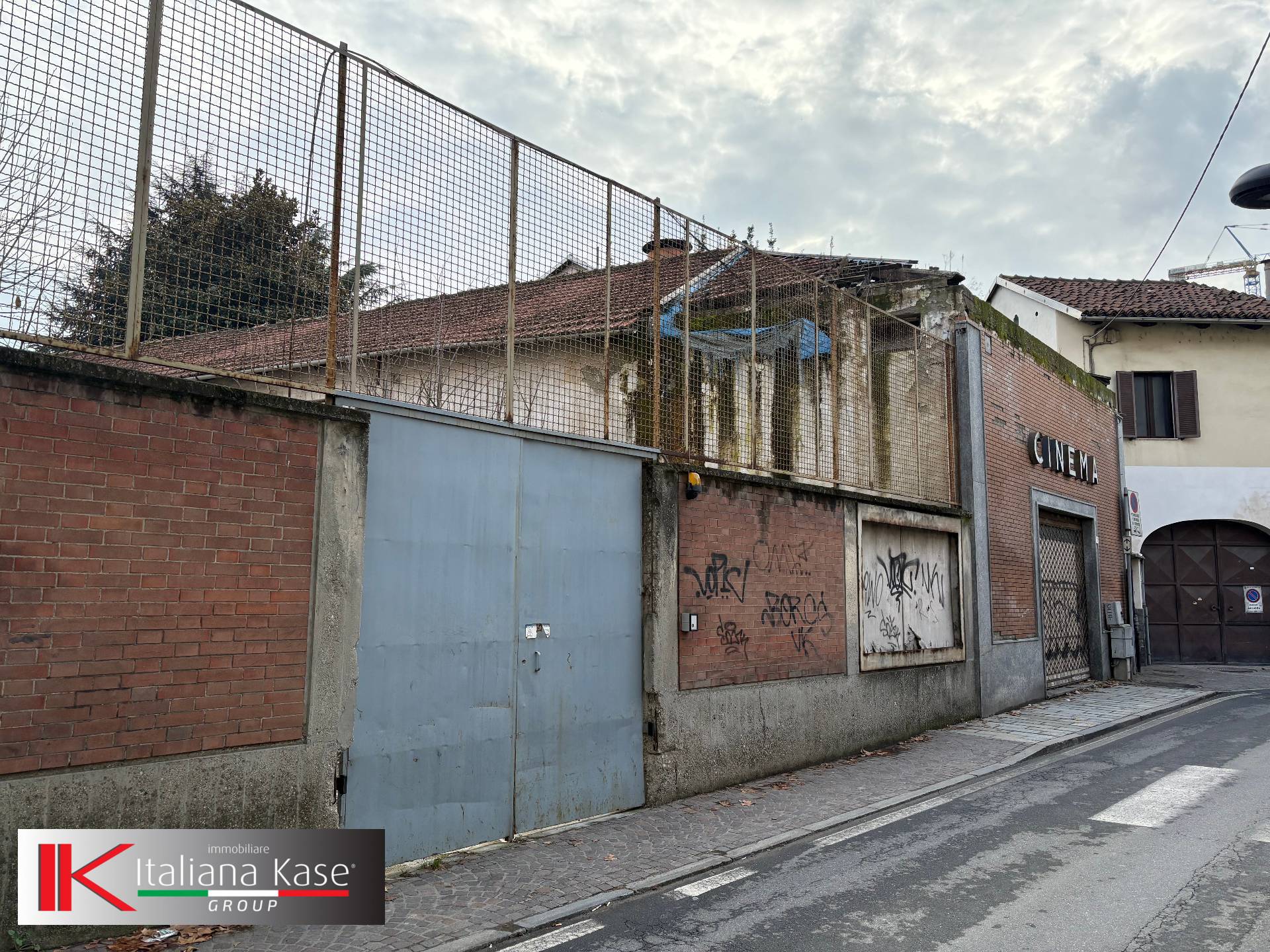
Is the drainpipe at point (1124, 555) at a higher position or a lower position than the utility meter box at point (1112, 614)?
higher

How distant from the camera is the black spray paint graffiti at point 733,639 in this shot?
28.0 feet

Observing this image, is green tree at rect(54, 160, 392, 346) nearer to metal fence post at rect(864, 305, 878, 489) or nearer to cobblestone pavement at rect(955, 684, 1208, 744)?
metal fence post at rect(864, 305, 878, 489)

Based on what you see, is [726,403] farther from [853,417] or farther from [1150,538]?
[1150,538]

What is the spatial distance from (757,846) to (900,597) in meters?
5.68

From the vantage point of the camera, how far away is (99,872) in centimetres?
445

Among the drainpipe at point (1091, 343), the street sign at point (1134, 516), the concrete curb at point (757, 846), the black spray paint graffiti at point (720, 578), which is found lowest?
the concrete curb at point (757, 846)

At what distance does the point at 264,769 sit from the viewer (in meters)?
5.18

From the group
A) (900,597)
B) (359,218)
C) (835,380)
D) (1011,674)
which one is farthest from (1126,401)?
(359,218)

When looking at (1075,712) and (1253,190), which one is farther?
(1075,712)

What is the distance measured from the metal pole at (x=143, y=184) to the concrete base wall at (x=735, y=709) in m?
4.20

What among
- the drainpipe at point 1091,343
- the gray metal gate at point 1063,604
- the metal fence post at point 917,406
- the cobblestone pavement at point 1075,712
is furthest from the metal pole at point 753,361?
the drainpipe at point 1091,343

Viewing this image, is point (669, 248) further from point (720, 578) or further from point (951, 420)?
point (951, 420)

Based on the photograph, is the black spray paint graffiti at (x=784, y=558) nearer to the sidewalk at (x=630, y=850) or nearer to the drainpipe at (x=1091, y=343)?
the sidewalk at (x=630, y=850)

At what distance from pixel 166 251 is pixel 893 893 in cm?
551
